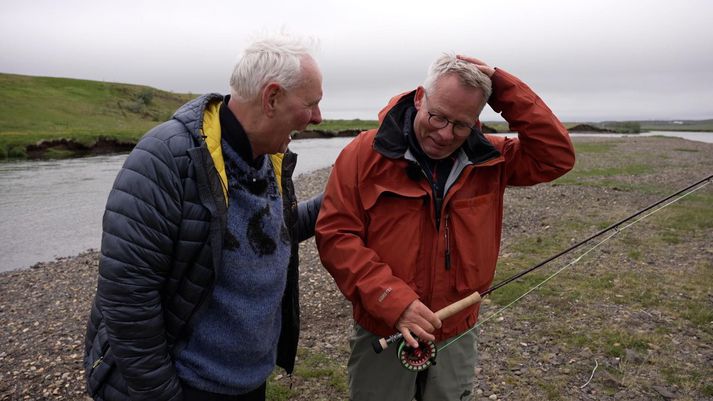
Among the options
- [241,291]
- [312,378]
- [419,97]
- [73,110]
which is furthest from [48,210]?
[73,110]

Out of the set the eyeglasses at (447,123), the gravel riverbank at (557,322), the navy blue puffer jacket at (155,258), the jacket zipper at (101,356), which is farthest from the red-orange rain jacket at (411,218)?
the gravel riverbank at (557,322)

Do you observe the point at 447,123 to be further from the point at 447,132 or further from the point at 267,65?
the point at 267,65

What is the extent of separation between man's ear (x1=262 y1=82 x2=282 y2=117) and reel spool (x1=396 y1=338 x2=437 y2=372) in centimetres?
161

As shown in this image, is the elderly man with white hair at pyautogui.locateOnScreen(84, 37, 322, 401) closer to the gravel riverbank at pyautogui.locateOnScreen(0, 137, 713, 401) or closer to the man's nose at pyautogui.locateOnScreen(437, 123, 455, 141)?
the man's nose at pyautogui.locateOnScreen(437, 123, 455, 141)

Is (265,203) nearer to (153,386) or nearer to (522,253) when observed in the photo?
(153,386)

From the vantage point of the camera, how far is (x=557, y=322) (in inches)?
262

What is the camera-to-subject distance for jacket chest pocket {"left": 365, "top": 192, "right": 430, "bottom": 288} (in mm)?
2949

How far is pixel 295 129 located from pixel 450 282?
53.8 inches

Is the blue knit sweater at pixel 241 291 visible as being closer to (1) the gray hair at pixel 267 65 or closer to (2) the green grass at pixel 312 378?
(1) the gray hair at pixel 267 65

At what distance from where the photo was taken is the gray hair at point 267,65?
2365mm

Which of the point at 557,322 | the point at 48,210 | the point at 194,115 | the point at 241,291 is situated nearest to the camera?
the point at 194,115

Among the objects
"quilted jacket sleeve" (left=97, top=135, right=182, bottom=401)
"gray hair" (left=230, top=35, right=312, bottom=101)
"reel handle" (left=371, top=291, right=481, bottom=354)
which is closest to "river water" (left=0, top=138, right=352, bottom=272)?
"quilted jacket sleeve" (left=97, top=135, right=182, bottom=401)

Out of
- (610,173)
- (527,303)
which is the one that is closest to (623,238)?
(527,303)

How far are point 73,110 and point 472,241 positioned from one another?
228 ft
